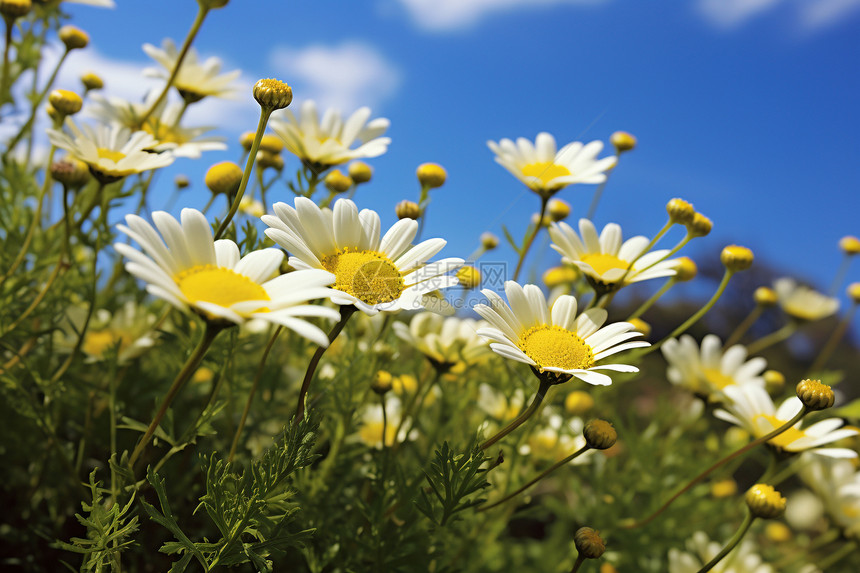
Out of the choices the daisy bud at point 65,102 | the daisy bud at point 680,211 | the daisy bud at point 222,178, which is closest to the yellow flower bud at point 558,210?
the daisy bud at point 680,211

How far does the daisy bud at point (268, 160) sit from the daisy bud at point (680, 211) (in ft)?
2.59

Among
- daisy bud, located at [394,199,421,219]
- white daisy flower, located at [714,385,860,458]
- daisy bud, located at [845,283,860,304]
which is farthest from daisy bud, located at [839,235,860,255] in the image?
daisy bud, located at [394,199,421,219]

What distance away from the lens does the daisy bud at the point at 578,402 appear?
5.44ft

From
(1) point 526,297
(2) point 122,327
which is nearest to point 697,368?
(1) point 526,297

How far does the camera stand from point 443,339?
1372mm

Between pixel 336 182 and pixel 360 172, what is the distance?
10cm

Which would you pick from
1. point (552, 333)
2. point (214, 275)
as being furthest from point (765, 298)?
point (214, 275)

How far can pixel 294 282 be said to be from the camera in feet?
2.49

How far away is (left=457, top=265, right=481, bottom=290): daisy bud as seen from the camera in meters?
1.16

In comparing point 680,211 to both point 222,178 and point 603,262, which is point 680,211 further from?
point 222,178

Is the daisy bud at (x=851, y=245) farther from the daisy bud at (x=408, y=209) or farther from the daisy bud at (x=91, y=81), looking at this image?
the daisy bud at (x=91, y=81)

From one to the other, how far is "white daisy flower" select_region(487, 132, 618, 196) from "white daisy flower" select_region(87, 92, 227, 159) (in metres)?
0.66

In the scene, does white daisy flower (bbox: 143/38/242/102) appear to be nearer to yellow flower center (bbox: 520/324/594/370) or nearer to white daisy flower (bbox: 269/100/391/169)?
white daisy flower (bbox: 269/100/391/169)

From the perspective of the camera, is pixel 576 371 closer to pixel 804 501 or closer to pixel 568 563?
pixel 568 563
